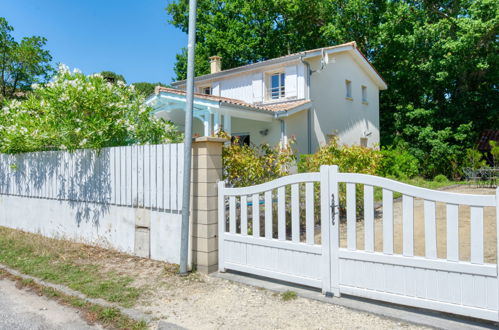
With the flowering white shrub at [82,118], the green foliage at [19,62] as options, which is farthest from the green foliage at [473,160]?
the green foliage at [19,62]

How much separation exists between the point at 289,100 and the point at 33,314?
13.0 m

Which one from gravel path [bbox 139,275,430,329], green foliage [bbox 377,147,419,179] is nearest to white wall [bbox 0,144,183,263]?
gravel path [bbox 139,275,430,329]

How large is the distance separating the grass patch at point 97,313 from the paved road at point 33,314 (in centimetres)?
7

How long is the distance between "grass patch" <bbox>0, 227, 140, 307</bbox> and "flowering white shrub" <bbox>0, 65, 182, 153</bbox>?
1.88 metres

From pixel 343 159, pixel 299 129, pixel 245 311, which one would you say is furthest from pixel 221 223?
pixel 299 129

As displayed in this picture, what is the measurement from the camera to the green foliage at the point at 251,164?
5.70 meters

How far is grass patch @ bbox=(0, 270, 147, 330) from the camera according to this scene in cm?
A: 350

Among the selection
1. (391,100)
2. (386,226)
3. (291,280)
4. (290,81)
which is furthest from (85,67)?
(391,100)

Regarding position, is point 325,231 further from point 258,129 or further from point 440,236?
point 258,129

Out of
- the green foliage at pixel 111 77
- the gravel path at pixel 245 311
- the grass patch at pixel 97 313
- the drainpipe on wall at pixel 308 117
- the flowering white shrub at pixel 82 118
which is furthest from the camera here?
the drainpipe on wall at pixel 308 117

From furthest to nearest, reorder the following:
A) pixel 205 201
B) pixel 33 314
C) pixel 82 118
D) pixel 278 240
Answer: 1. pixel 82 118
2. pixel 205 201
3. pixel 278 240
4. pixel 33 314

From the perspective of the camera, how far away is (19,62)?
1500cm

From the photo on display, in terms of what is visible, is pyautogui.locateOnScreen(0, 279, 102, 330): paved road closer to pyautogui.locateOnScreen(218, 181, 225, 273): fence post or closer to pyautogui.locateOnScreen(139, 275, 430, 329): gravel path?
pyautogui.locateOnScreen(139, 275, 430, 329): gravel path

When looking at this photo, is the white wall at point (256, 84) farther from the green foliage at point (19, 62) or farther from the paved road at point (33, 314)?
the paved road at point (33, 314)
